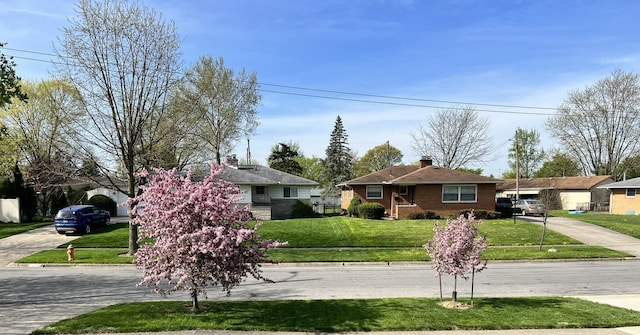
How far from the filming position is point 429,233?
2517 cm

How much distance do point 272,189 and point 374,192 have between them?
9.45m

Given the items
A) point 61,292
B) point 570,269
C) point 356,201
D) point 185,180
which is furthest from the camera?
point 356,201

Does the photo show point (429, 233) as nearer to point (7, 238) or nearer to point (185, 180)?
point (185, 180)

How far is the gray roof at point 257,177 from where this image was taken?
3672cm

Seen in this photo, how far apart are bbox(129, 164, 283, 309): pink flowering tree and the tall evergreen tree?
5524 centimetres

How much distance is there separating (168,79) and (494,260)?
16.7m

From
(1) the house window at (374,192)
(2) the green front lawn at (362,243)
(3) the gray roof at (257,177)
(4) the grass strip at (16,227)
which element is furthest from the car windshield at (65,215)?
(1) the house window at (374,192)

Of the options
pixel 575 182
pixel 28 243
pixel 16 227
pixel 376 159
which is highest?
pixel 376 159

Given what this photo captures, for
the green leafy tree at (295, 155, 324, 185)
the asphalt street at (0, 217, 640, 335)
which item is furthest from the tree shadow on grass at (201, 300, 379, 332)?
the green leafy tree at (295, 155, 324, 185)

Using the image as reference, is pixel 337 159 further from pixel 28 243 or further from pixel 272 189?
pixel 28 243

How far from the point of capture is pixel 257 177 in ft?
126

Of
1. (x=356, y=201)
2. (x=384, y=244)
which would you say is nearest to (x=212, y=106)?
(x=356, y=201)

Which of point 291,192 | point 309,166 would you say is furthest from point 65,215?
point 309,166

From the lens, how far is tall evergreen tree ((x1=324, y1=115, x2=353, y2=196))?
6456 centimetres
